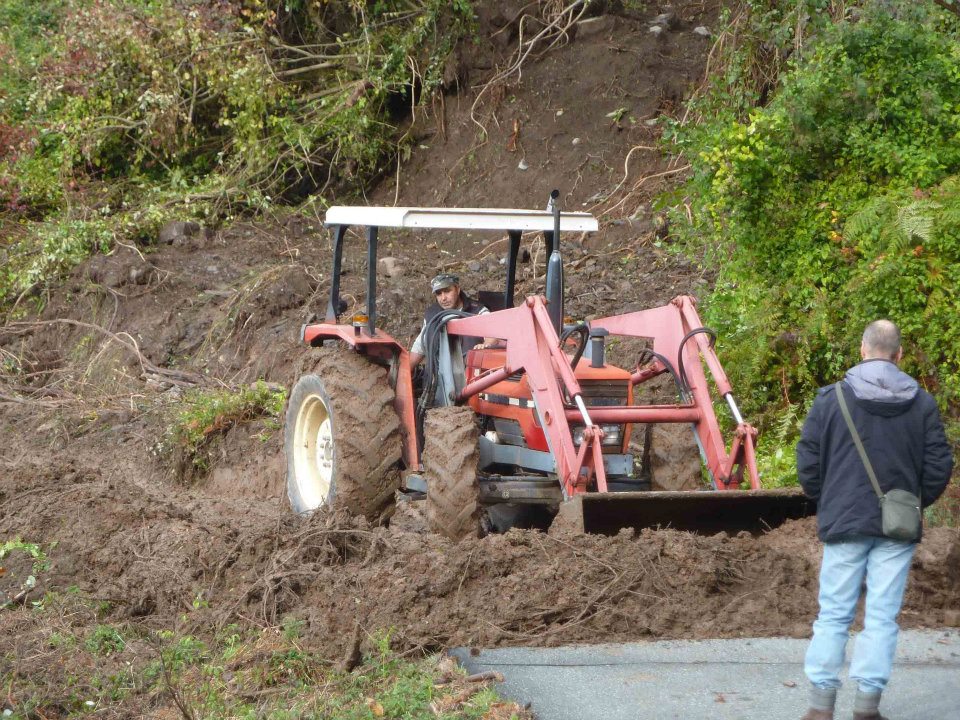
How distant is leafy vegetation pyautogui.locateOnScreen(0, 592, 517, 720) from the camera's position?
5.28 metres

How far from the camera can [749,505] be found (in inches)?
278

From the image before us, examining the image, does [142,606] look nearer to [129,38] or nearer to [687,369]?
[687,369]

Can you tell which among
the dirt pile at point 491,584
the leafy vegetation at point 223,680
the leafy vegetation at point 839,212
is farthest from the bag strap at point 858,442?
the leafy vegetation at point 839,212

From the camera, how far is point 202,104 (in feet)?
62.4

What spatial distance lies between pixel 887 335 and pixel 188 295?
40.4 ft

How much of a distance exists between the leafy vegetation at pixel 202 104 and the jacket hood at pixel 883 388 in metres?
13.8

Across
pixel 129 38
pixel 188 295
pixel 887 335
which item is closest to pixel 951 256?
pixel 887 335

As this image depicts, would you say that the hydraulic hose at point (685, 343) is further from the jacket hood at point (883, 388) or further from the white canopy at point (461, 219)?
the jacket hood at point (883, 388)

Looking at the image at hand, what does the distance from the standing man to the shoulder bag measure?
0.08 ft

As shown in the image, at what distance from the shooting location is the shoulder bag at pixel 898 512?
482cm

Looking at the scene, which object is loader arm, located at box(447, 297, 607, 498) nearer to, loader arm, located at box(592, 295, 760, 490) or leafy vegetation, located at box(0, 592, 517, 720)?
loader arm, located at box(592, 295, 760, 490)

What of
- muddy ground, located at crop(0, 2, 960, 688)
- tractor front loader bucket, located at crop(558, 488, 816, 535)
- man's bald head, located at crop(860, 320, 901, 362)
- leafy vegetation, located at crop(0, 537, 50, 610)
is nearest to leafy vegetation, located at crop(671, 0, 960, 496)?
muddy ground, located at crop(0, 2, 960, 688)

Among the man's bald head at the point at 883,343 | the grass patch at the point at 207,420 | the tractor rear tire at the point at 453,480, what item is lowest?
the grass patch at the point at 207,420

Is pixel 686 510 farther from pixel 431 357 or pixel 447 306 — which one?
pixel 447 306
